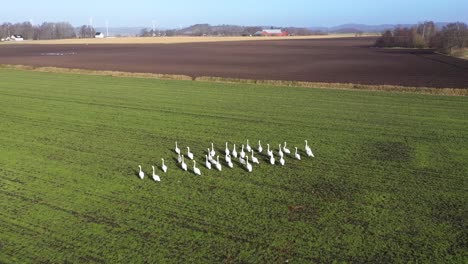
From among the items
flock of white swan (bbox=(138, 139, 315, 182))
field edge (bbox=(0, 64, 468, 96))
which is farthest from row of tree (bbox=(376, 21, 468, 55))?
flock of white swan (bbox=(138, 139, 315, 182))

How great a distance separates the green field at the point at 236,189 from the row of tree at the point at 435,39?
69.4 m

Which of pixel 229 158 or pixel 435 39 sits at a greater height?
pixel 435 39

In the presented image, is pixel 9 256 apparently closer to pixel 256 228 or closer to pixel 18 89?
pixel 256 228

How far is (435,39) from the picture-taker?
353ft

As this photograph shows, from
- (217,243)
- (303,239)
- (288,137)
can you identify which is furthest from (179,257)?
(288,137)

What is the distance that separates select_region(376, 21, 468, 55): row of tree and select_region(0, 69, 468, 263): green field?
69.4 metres

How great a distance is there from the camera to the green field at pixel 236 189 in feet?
40.8

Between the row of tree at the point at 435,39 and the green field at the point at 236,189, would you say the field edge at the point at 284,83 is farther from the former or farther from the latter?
the row of tree at the point at 435,39

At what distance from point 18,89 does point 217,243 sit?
123 ft

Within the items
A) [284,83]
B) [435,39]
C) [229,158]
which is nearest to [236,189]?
[229,158]

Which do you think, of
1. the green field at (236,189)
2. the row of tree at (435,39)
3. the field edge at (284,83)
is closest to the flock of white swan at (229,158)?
the green field at (236,189)

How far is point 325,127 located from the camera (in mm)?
26000

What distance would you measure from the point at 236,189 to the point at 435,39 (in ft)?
353

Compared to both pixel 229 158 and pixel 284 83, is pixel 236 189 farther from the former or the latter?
pixel 284 83
